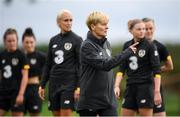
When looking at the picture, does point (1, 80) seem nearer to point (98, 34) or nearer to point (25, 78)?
point (25, 78)

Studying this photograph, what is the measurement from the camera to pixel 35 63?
16.2 meters

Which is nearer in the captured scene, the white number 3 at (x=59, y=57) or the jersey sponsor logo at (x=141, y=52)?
the jersey sponsor logo at (x=141, y=52)

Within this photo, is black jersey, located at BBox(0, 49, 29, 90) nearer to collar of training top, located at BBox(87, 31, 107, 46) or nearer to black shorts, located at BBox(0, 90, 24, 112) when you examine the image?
black shorts, located at BBox(0, 90, 24, 112)

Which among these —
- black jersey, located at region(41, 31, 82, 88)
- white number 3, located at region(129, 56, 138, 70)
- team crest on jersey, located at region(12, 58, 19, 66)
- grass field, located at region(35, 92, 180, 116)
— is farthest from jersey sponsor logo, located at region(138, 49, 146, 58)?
grass field, located at region(35, 92, 180, 116)

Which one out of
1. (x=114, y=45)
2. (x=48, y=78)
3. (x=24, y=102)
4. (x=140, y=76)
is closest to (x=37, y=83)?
(x=24, y=102)

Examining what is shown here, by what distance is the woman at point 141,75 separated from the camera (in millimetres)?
12906

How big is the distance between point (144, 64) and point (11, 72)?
A: 3.30 metres

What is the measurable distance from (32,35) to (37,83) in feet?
3.44

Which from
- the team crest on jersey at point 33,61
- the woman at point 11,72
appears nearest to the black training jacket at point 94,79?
the woman at point 11,72

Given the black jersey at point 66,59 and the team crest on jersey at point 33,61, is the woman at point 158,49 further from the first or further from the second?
the team crest on jersey at point 33,61

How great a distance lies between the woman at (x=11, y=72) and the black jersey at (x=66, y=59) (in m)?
1.86

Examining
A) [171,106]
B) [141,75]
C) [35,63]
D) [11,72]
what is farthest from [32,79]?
[171,106]

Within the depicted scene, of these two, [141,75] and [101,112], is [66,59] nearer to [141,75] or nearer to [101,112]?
[141,75]

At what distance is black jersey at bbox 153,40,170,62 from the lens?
13844 mm
